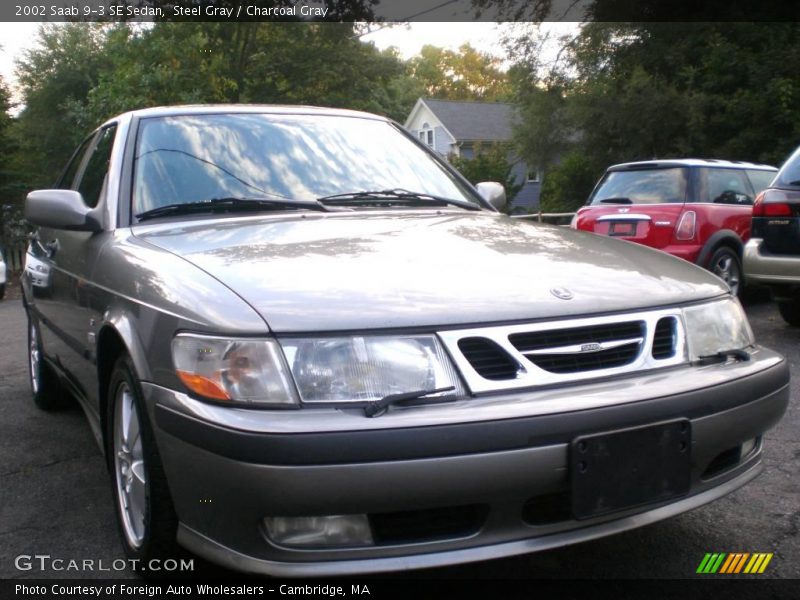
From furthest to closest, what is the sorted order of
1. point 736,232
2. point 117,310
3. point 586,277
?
point 736,232
point 117,310
point 586,277

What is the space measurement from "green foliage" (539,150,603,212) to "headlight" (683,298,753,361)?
2167cm

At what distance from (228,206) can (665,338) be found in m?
1.68

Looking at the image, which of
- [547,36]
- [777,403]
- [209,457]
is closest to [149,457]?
[209,457]

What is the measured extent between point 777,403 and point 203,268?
181 centimetres

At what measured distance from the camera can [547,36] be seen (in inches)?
1003

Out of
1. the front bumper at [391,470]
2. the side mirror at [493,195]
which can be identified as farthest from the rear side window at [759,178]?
the front bumper at [391,470]

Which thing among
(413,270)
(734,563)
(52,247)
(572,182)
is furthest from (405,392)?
(572,182)

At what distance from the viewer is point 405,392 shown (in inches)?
81.0

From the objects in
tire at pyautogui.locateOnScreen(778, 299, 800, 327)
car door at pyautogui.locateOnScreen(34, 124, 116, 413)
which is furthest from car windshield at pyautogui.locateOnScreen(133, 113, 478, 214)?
tire at pyautogui.locateOnScreen(778, 299, 800, 327)

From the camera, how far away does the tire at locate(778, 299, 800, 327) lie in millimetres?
6930

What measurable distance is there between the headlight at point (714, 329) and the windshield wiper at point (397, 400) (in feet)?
2.75

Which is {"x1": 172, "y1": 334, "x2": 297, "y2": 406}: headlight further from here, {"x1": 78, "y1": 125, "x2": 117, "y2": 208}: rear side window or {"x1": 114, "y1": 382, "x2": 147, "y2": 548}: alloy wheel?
{"x1": 78, "y1": 125, "x2": 117, "y2": 208}: rear side window

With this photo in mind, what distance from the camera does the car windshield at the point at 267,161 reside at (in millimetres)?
3238

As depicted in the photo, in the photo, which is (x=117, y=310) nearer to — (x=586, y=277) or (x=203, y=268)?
(x=203, y=268)
